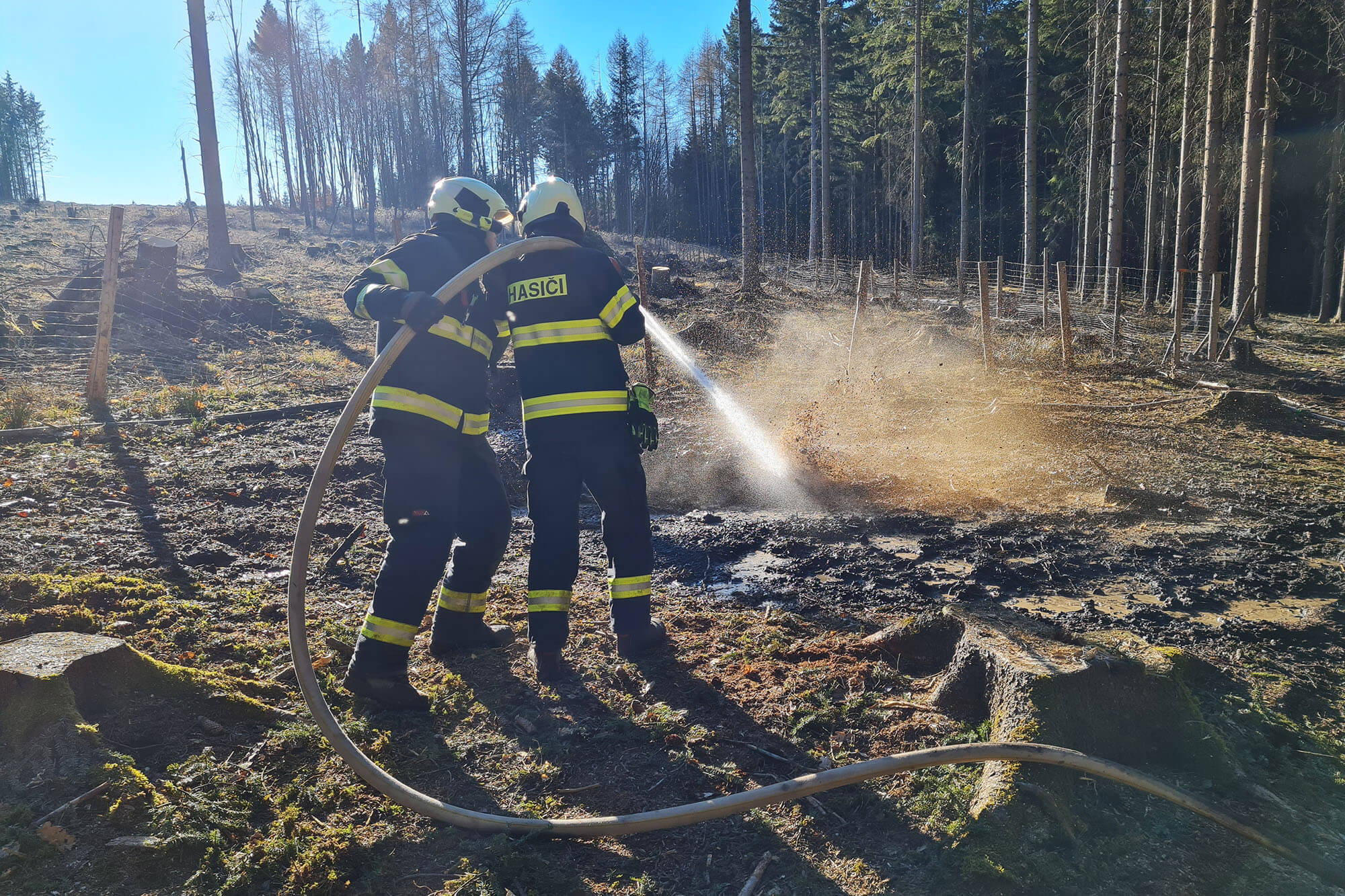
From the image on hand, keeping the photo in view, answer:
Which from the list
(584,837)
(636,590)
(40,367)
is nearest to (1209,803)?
(584,837)

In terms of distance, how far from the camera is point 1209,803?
249 cm

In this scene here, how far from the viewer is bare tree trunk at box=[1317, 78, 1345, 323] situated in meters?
20.1

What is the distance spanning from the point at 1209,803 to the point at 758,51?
171ft

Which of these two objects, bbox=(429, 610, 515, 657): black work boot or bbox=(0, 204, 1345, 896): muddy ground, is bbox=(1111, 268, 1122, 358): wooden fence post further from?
bbox=(429, 610, 515, 657): black work boot

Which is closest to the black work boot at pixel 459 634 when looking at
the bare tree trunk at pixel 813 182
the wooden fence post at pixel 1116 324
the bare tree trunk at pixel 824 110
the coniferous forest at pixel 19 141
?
the wooden fence post at pixel 1116 324

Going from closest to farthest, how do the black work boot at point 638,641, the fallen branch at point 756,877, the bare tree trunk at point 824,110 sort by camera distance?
the fallen branch at point 756,877, the black work boot at point 638,641, the bare tree trunk at point 824,110

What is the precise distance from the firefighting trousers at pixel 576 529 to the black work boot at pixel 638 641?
0.03 m

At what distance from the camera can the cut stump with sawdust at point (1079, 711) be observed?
2631 millimetres

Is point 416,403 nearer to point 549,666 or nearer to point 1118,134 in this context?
point 549,666

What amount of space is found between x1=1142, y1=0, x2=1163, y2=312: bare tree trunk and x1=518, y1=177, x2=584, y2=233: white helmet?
1971 cm

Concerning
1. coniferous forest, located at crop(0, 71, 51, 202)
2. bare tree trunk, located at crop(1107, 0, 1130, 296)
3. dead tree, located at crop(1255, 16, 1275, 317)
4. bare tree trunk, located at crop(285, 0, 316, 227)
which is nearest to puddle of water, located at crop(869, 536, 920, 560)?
bare tree trunk, located at crop(1107, 0, 1130, 296)

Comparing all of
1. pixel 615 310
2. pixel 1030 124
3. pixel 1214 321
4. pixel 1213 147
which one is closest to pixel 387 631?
pixel 615 310

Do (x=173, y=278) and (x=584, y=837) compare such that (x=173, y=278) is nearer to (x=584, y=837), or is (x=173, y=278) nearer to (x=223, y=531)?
(x=223, y=531)

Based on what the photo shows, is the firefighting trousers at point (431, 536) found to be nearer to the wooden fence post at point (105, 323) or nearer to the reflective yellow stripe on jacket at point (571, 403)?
the reflective yellow stripe on jacket at point (571, 403)
